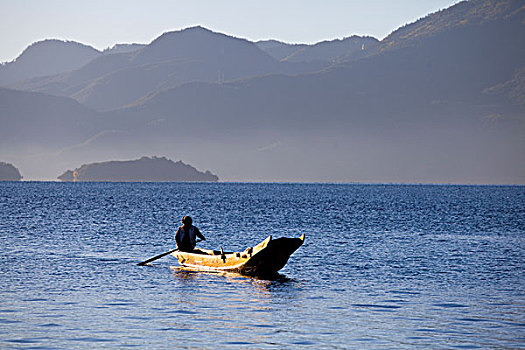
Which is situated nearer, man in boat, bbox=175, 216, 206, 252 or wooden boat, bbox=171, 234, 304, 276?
wooden boat, bbox=171, 234, 304, 276

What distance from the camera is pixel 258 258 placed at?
1289 inches

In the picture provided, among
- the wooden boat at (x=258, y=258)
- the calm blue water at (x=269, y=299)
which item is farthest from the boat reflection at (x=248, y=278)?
the wooden boat at (x=258, y=258)

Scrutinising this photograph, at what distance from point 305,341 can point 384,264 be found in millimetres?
20514

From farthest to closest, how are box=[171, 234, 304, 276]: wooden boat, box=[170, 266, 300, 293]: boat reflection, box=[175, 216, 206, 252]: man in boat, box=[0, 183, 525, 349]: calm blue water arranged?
box=[175, 216, 206, 252]: man in boat, box=[171, 234, 304, 276]: wooden boat, box=[170, 266, 300, 293]: boat reflection, box=[0, 183, 525, 349]: calm blue water

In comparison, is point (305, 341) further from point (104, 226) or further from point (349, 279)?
point (104, 226)

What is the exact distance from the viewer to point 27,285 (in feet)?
97.3

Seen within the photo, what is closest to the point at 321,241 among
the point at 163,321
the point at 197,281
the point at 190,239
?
the point at 190,239

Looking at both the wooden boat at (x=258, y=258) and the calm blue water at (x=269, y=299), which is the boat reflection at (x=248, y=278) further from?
the wooden boat at (x=258, y=258)

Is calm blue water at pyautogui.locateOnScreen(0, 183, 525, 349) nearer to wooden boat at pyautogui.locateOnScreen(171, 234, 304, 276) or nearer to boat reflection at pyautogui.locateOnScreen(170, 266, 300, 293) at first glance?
boat reflection at pyautogui.locateOnScreen(170, 266, 300, 293)

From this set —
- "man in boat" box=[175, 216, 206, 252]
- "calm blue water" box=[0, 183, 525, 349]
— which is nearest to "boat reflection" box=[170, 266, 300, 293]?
"calm blue water" box=[0, 183, 525, 349]

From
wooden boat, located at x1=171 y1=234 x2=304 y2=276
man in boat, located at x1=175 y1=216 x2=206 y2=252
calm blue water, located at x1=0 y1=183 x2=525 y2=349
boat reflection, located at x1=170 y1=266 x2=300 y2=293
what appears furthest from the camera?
man in boat, located at x1=175 y1=216 x2=206 y2=252

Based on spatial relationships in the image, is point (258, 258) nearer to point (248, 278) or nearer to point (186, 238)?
point (248, 278)

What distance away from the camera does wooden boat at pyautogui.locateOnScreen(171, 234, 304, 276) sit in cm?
3272

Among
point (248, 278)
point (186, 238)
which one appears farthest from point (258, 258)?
point (186, 238)
